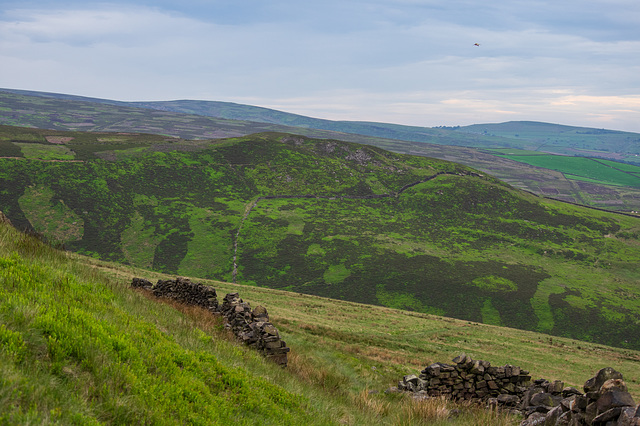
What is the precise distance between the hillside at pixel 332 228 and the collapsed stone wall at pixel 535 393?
7035cm

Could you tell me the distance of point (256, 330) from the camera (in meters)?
16.5

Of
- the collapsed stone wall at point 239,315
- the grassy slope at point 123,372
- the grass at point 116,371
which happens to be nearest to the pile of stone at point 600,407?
the grassy slope at point 123,372

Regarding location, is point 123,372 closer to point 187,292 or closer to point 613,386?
point 613,386

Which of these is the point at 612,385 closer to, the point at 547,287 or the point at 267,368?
the point at 267,368

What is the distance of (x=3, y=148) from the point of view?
405 ft

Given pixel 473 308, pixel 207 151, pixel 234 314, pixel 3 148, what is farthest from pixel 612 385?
pixel 207 151

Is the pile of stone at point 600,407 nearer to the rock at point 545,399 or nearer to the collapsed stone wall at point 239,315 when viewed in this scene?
the rock at point 545,399

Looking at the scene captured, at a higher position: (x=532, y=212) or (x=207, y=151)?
(x=207, y=151)

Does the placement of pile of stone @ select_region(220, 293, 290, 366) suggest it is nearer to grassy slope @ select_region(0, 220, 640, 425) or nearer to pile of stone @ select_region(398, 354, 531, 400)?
grassy slope @ select_region(0, 220, 640, 425)

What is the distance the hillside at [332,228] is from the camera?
92.6 metres

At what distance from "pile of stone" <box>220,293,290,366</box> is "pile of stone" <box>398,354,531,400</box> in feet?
24.6

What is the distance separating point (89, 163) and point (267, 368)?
145 meters

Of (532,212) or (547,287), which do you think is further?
(532,212)

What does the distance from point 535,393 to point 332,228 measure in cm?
11305
